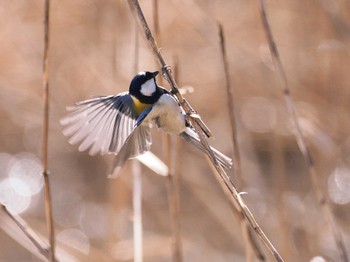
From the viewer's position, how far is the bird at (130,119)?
128 centimetres

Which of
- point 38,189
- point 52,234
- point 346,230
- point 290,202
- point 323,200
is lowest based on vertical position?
point 52,234

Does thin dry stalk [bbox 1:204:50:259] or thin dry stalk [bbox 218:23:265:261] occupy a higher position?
thin dry stalk [bbox 218:23:265:261]

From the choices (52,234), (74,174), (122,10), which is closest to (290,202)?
(122,10)

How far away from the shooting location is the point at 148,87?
1321mm

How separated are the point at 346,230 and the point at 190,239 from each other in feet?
2.13

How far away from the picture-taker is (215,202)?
2.32 meters

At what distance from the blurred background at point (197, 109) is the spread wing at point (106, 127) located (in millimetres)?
613

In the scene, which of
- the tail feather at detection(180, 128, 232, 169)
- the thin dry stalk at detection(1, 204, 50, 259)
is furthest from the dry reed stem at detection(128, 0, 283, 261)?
the thin dry stalk at detection(1, 204, 50, 259)

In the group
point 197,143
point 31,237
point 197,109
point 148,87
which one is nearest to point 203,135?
point 197,143

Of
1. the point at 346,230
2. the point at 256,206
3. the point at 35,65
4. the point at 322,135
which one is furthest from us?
the point at 35,65

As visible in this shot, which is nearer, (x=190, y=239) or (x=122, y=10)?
(x=122, y=10)

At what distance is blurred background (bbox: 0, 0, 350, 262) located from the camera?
222 centimetres

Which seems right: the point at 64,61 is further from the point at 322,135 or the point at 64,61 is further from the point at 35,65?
the point at 322,135

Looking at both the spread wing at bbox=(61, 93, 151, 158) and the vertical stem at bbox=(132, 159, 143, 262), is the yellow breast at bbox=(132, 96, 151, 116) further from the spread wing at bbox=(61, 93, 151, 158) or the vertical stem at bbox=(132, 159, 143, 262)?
the vertical stem at bbox=(132, 159, 143, 262)
